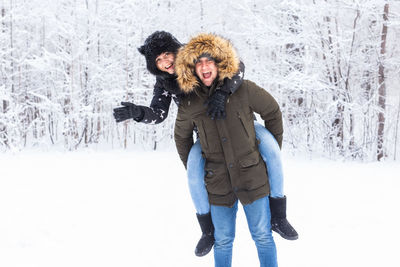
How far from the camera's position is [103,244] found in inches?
130

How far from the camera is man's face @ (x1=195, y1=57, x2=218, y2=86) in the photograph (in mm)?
1959

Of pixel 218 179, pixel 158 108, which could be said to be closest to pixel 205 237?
pixel 218 179

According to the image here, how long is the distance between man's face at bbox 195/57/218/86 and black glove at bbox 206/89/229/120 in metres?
0.10

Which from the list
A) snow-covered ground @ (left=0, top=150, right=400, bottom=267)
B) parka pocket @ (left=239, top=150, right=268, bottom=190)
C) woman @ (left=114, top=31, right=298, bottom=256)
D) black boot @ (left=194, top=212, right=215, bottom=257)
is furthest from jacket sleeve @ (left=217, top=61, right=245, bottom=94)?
snow-covered ground @ (left=0, top=150, right=400, bottom=267)

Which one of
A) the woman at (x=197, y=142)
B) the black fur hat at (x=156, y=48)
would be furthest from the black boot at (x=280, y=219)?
the black fur hat at (x=156, y=48)

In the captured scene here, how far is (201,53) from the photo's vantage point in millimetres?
1941

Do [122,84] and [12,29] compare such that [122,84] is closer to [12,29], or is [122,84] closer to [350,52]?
[12,29]

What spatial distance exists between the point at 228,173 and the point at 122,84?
9.02 meters

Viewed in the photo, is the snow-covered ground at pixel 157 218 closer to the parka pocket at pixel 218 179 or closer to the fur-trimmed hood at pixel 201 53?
the parka pocket at pixel 218 179

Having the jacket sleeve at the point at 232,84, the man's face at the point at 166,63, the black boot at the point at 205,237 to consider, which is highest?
the man's face at the point at 166,63

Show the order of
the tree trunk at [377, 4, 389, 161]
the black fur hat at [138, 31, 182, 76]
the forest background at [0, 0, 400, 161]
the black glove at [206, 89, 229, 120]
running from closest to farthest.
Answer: the black glove at [206, 89, 229, 120] → the black fur hat at [138, 31, 182, 76] → the tree trunk at [377, 4, 389, 161] → the forest background at [0, 0, 400, 161]

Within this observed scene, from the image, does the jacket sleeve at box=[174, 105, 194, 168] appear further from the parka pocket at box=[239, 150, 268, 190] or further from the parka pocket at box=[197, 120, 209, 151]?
the parka pocket at box=[239, 150, 268, 190]

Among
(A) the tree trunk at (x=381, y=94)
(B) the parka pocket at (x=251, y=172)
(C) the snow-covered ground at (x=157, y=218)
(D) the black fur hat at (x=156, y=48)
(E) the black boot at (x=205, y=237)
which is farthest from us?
(A) the tree trunk at (x=381, y=94)

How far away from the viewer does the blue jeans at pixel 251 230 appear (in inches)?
80.9
